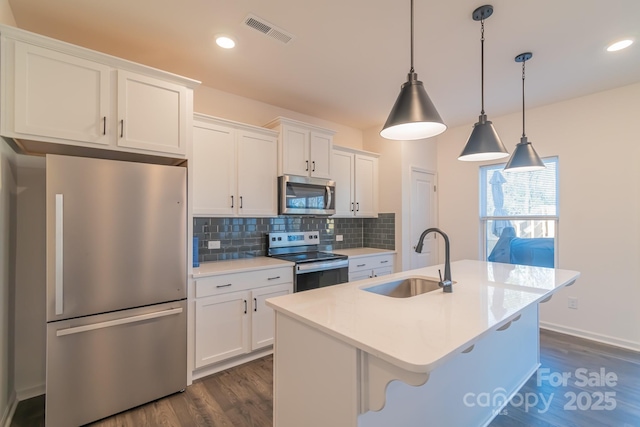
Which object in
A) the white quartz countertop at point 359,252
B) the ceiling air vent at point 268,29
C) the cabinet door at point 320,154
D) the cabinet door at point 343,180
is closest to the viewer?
the ceiling air vent at point 268,29

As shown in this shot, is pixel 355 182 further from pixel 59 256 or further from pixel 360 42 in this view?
pixel 59 256

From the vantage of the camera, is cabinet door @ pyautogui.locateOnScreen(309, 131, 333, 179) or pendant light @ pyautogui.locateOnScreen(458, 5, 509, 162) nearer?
pendant light @ pyautogui.locateOnScreen(458, 5, 509, 162)

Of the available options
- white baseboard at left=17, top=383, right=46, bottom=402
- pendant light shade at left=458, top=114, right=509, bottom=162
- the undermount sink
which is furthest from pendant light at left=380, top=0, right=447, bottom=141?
white baseboard at left=17, top=383, right=46, bottom=402

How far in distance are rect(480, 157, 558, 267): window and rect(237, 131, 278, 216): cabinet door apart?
9.51 ft

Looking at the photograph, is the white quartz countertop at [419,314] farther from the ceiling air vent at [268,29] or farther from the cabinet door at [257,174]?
the ceiling air vent at [268,29]

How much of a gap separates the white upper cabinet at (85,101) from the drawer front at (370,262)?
7.41 feet

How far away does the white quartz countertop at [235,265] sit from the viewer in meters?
2.46

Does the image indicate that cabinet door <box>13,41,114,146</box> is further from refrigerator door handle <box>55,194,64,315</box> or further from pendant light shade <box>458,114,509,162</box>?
pendant light shade <box>458,114,509,162</box>

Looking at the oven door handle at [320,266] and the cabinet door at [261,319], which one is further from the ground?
the oven door handle at [320,266]

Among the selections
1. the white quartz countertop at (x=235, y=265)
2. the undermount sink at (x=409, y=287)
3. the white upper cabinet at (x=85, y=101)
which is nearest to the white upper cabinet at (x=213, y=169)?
the white upper cabinet at (x=85, y=101)

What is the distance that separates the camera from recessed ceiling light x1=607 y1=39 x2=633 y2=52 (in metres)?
2.24

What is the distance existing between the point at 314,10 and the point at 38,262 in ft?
8.85

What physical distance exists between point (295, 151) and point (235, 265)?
4.66ft

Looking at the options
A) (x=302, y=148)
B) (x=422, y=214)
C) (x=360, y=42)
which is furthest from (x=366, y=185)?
(x=360, y=42)
